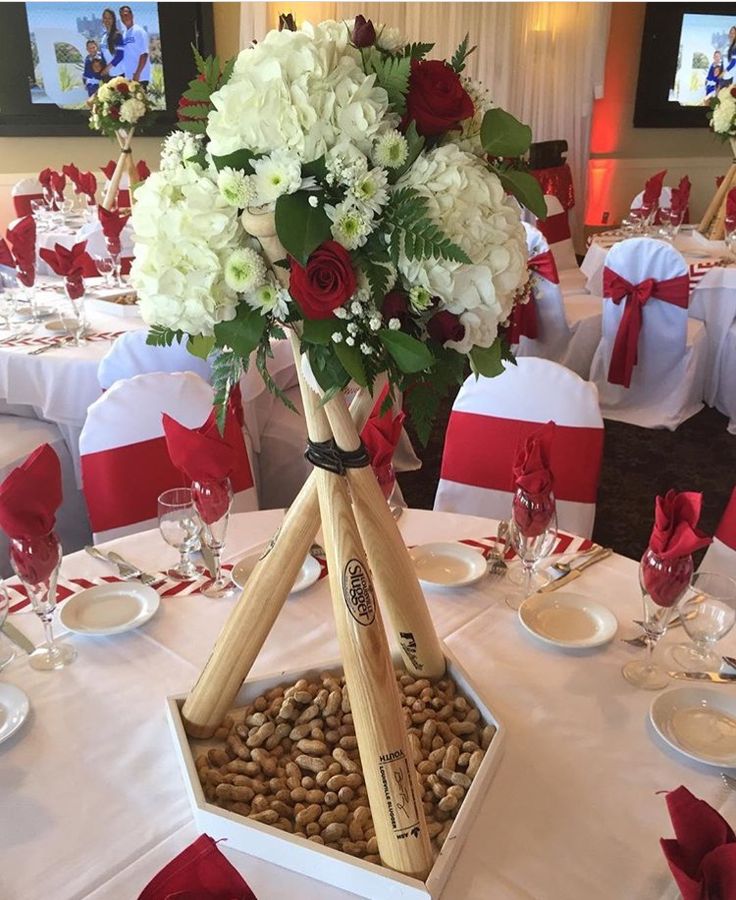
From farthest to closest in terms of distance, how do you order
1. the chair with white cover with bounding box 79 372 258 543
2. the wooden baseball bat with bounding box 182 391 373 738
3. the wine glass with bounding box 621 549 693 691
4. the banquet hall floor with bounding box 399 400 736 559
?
the banquet hall floor with bounding box 399 400 736 559 → the chair with white cover with bounding box 79 372 258 543 → the wine glass with bounding box 621 549 693 691 → the wooden baseball bat with bounding box 182 391 373 738

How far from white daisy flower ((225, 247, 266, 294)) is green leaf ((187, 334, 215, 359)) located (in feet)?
0.39

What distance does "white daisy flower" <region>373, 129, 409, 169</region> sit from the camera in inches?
31.8

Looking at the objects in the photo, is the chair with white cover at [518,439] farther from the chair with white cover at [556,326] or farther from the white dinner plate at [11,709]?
the chair with white cover at [556,326]

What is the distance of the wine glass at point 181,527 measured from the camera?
1.51 metres

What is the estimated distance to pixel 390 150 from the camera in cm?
81

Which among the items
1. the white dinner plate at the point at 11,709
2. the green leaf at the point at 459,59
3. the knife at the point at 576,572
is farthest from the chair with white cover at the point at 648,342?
the white dinner plate at the point at 11,709

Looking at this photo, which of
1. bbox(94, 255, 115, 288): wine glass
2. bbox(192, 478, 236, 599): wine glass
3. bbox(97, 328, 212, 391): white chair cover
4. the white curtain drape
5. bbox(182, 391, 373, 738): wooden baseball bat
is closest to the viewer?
bbox(182, 391, 373, 738): wooden baseball bat

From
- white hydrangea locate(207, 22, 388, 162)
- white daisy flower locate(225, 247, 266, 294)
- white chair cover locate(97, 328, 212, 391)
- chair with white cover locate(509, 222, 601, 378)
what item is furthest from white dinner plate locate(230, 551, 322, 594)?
chair with white cover locate(509, 222, 601, 378)

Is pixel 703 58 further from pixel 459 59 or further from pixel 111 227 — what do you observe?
pixel 459 59

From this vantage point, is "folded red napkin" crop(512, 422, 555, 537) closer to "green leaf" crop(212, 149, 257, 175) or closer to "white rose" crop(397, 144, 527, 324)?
"white rose" crop(397, 144, 527, 324)

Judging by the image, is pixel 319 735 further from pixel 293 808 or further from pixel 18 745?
pixel 18 745

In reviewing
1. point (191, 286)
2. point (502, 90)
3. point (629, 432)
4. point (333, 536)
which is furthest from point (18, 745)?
point (502, 90)

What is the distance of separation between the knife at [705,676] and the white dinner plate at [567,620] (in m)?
0.12

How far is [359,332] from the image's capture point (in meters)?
0.84
